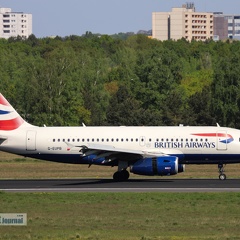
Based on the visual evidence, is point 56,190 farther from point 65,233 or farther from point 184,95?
point 184,95

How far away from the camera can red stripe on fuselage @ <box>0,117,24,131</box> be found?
5581 cm

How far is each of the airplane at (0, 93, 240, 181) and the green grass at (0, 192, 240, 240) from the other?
801 centimetres

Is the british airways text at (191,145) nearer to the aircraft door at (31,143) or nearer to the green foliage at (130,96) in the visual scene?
the aircraft door at (31,143)

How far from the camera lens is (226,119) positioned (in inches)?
4528

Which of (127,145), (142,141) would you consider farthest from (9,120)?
(142,141)

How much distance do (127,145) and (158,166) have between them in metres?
3.51

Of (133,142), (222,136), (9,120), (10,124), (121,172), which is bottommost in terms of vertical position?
(121,172)

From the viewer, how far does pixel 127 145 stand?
5466cm

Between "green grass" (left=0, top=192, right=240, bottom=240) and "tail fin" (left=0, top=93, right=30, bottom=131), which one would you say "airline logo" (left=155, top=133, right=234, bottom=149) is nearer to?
"tail fin" (left=0, top=93, right=30, bottom=131)

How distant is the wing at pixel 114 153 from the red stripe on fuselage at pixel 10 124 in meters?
3.46

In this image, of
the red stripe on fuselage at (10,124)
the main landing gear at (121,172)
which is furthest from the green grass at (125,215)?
the red stripe on fuselage at (10,124)

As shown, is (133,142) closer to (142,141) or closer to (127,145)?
(127,145)

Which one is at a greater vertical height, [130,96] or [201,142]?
[130,96]

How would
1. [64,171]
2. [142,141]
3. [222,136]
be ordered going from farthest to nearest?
[64,171], [142,141], [222,136]
